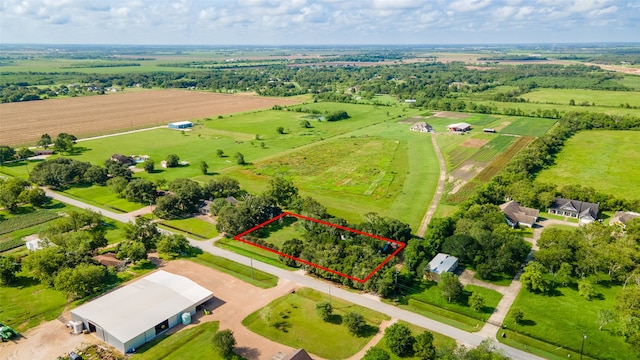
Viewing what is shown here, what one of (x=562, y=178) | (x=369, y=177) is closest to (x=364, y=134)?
(x=369, y=177)

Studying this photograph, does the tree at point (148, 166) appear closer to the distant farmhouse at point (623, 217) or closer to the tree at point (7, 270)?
the tree at point (7, 270)

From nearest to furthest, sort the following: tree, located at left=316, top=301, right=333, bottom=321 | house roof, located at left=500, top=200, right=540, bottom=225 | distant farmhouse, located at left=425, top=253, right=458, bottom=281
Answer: tree, located at left=316, top=301, right=333, bottom=321 → distant farmhouse, located at left=425, top=253, right=458, bottom=281 → house roof, located at left=500, top=200, right=540, bottom=225

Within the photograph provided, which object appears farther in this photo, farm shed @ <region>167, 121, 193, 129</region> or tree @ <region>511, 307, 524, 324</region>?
farm shed @ <region>167, 121, 193, 129</region>

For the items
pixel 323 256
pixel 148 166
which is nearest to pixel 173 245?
pixel 323 256

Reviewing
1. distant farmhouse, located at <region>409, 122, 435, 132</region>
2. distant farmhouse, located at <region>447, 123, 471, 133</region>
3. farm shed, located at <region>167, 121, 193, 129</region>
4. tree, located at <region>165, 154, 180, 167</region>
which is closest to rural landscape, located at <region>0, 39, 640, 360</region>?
tree, located at <region>165, 154, 180, 167</region>

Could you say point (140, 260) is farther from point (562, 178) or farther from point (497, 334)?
point (562, 178)

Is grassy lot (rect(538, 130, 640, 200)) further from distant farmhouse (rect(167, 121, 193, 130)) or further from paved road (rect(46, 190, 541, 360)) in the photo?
distant farmhouse (rect(167, 121, 193, 130))

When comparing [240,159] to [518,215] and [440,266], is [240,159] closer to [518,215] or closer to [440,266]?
[440,266]
